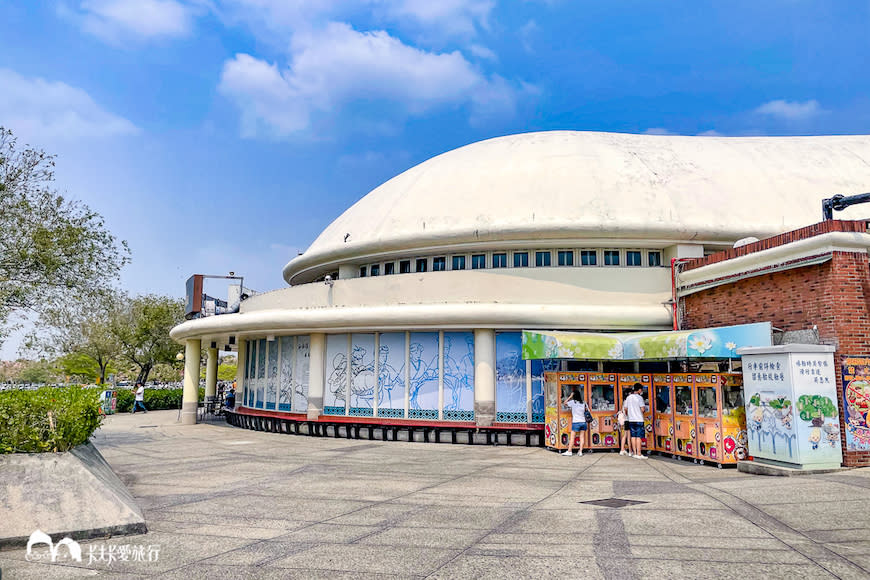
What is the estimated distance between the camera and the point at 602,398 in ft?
48.3

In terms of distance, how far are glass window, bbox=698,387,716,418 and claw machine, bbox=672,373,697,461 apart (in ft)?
0.51

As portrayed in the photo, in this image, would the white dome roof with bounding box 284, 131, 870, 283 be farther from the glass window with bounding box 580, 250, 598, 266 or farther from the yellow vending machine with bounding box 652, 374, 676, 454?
the yellow vending machine with bounding box 652, 374, 676, 454

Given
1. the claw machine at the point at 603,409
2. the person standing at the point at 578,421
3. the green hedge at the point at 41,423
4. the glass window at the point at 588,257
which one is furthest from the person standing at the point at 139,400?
the claw machine at the point at 603,409

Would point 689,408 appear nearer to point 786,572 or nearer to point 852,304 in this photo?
point 852,304

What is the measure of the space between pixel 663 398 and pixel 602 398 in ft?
4.74

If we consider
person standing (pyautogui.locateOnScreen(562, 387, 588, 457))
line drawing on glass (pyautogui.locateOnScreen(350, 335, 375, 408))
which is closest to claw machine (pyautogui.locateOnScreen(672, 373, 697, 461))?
person standing (pyautogui.locateOnScreen(562, 387, 588, 457))

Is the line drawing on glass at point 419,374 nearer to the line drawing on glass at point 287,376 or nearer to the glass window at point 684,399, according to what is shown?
the line drawing on glass at point 287,376

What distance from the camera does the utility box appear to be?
10344mm

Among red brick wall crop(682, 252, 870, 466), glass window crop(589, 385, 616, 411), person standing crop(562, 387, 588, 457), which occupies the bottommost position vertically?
person standing crop(562, 387, 588, 457)

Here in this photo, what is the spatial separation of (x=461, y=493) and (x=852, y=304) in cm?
830

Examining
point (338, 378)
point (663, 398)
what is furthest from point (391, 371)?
point (663, 398)

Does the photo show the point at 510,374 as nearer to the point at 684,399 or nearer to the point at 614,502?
the point at 684,399

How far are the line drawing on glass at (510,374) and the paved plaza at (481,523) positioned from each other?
3832 mm

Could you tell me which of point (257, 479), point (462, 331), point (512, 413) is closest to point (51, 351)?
point (257, 479)
